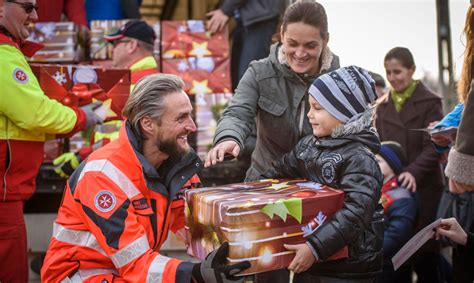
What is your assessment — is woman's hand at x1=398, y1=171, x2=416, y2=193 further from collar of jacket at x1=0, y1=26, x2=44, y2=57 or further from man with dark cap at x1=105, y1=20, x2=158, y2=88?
collar of jacket at x1=0, y1=26, x2=44, y2=57

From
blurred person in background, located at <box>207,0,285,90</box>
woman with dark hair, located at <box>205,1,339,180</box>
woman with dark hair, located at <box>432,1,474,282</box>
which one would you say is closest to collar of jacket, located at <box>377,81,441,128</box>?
blurred person in background, located at <box>207,0,285,90</box>

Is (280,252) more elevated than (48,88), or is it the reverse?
(48,88)

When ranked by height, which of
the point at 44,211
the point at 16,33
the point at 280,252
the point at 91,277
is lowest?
the point at 44,211

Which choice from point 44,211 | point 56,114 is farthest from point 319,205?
point 44,211

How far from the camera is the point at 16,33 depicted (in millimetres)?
4211

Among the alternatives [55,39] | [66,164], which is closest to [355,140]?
[66,164]

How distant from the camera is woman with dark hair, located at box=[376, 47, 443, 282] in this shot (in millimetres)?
5523

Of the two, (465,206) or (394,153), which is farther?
(394,153)

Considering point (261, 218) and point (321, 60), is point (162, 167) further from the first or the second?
point (321, 60)

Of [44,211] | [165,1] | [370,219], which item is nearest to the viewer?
[370,219]

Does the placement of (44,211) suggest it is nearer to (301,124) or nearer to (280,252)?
(301,124)

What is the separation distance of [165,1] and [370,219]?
11035 mm

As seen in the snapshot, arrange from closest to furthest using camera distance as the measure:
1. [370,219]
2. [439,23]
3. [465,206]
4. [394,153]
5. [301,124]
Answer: [370,219] < [301,124] < [465,206] < [394,153] < [439,23]

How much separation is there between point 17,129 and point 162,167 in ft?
3.92
